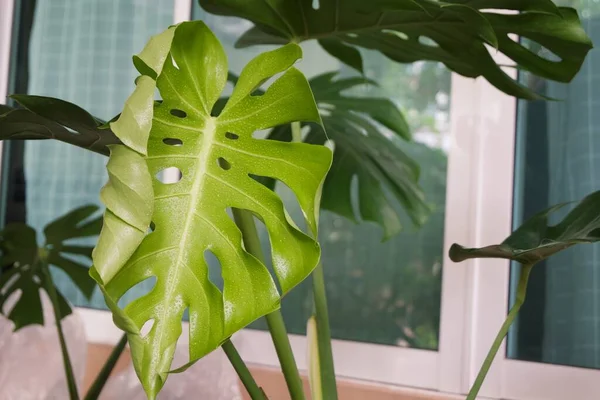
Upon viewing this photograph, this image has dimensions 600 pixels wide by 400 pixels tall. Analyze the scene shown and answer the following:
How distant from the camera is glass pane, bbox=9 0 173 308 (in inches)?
62.5

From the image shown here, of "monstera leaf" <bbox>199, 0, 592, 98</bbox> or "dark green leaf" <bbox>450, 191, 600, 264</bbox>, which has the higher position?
"monstera leaf" <bbox>199, 0, 592, 98</bbox>

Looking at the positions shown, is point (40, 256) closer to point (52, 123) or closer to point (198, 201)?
point (52, 123)

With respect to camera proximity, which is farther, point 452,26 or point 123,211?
point 452,26

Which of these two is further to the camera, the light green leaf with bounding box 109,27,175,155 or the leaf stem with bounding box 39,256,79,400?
the leaf stem with bounding box 39,256,79,400

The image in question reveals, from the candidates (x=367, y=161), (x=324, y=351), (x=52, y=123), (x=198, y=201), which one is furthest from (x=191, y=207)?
(x=367, y=161)

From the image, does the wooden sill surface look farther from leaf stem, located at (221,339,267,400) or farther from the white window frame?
leaf stem, located at (221,339,267,400)

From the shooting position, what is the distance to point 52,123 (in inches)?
23.7

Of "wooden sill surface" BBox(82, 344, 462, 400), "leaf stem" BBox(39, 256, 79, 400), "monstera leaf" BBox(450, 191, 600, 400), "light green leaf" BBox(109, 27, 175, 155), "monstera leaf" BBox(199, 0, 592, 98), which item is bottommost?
"wooden sill surface" BBox(82, 344, 462, 400)

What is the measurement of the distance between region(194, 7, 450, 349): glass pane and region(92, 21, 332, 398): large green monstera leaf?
2.30 ft

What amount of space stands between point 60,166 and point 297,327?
828 mm

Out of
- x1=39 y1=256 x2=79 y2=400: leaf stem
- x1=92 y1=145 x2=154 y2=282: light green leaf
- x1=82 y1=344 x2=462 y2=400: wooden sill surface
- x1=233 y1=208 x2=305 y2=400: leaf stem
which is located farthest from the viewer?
x1=82 y1=344 x2=462 y2=400: wooden sill surface

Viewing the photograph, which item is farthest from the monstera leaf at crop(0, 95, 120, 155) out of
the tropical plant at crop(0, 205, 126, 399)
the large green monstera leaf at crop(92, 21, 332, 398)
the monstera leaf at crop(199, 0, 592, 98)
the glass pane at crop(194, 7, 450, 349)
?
the glass pane at crop(194, 7, 450, 349)

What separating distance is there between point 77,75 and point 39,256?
24.9 inches

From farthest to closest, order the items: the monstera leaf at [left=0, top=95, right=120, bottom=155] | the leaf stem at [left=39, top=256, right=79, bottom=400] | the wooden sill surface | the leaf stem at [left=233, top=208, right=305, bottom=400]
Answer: the wooden sill surface
the leaf stem at [left=39, top=256, right=79, bottom=400]
the leaf stem at [left=233, top=208, right=305, bottom=400]
the monstera leaf at [left=0, top=95, right=120, bottom=155]
